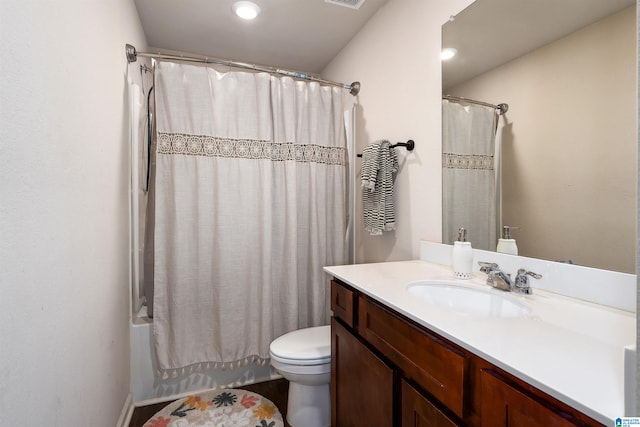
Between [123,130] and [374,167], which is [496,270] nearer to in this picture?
[374,167]

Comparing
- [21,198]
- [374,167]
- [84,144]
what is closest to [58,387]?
[21,198]

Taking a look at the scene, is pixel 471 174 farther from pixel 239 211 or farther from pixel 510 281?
pixel 239 211

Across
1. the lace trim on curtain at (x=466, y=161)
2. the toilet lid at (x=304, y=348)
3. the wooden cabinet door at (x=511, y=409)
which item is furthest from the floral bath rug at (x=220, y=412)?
the lace trim on curtain at (x=466, y=161)

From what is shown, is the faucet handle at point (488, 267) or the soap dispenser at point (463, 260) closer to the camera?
the faucet handle at point (488, 267)

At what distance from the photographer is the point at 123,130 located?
1680 mm

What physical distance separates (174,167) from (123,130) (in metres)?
0.32

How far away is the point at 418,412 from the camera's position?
81 cm

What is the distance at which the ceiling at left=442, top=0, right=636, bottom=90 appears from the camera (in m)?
0.96

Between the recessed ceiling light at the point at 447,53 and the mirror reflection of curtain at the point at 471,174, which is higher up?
the recessed ceiling light at the point at 447,53

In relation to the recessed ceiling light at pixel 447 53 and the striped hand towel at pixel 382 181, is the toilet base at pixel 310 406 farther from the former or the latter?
the recessed ceiling light at pixel 447 53

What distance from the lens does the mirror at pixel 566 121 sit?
2.80ft

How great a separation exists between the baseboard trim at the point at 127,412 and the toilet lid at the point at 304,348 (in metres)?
0.85

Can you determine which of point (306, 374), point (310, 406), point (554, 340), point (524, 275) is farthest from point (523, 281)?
point (310, 406)

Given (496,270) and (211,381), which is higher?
(496,270)
